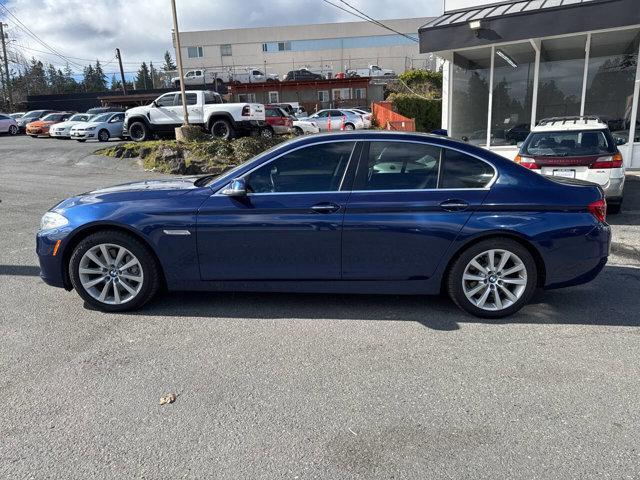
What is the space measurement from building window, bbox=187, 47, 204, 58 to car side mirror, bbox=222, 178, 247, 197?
62.9 meters

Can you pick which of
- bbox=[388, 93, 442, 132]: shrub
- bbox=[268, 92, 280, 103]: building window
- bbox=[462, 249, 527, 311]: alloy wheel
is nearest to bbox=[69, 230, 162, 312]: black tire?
bbox=[462, 249, 527, 311]: alloy wheel

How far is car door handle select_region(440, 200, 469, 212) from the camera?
4.05 m

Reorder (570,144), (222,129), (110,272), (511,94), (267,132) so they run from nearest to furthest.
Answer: (110,272) < (570,144) < (511,94) < (222,129) < (267,132)

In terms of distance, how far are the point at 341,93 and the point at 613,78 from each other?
111 feet

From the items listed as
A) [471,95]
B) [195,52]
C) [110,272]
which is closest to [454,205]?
[110,272]

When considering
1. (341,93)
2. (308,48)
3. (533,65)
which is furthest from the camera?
(308,48)

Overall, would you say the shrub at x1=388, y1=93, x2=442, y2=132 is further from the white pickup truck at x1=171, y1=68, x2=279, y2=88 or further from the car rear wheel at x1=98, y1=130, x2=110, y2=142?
the white pickup truck at x1=171, y1=68, x2=279, y2=88

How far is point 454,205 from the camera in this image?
405 cm

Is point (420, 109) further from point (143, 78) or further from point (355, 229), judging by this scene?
point (143, 78)

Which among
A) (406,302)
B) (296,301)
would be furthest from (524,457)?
(296,301)

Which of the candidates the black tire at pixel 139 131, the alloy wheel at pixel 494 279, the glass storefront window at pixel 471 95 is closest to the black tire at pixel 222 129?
the black tire at pixel 139 131

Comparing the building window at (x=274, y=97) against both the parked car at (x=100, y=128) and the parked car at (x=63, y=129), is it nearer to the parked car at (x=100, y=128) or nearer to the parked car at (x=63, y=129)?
the parked car at (x=63, y=129)

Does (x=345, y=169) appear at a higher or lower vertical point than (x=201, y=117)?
lower

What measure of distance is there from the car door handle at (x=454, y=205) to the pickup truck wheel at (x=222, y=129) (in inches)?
564
